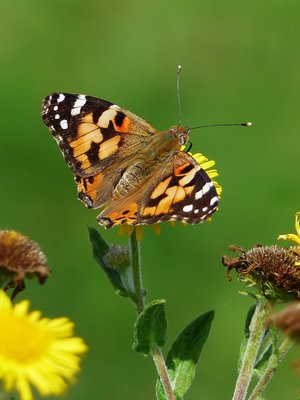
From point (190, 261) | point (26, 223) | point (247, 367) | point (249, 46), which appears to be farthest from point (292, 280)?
point (249, 46)

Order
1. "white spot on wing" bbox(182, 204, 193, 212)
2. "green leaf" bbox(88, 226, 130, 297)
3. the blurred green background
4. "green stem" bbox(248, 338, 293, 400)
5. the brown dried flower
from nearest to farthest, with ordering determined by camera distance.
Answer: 1. the brown dried flower
2. "green stem" bbox(248, 338, 293, 400)
3. "green leaf" bbox(88, 226, 130, 297)
4. "white spot on wing" bbox(182, 204, 193, 212)
5. the blurred green background

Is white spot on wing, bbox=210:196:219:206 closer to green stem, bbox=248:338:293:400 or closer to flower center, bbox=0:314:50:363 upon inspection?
green stem, bbox=248:338:293:400

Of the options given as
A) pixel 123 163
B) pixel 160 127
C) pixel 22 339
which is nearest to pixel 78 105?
pixel 123 163

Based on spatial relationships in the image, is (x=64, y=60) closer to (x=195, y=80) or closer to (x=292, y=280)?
(x=195, y=80)

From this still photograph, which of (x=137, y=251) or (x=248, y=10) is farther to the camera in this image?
(x=248, y=10)

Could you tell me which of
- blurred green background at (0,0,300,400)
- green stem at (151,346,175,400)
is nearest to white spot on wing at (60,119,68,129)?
green stem at (151,346,175,400)

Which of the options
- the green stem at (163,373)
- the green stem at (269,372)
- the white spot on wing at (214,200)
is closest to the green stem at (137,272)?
the green stem at (163,373)

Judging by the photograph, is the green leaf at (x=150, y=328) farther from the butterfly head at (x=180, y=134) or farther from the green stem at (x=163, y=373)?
the butterfly head at (x=180, y=134)

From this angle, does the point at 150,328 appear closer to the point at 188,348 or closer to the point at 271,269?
the point at 188,348
